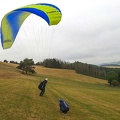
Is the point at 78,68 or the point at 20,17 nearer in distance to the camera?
the point at 20,17

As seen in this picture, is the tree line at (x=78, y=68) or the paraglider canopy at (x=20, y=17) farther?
the tree line at (x=78, y=68)

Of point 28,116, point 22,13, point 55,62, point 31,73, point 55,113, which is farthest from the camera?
point 55,62

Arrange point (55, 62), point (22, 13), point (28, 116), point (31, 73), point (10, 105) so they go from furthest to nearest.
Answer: point (55, 62) → point (31, 73) → point (22, 13) → point (10, 105) → point (28, 116)

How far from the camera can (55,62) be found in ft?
416

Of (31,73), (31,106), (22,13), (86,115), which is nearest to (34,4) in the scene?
(22,13)

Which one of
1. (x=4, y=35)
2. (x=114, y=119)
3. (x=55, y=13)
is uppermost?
(x=55, y=13)

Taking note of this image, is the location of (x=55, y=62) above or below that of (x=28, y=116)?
above

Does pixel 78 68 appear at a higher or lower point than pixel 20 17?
lower

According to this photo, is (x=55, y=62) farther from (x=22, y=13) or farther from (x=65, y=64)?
(x=22, y=13)

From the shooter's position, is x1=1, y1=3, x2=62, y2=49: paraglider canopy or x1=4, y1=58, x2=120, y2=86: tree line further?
x1=4, y1=58, x2=120, y2=86: tree line

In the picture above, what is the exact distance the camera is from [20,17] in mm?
19625

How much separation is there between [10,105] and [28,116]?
3.25m

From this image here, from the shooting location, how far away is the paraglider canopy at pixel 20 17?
59.2 ft

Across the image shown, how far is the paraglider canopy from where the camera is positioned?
18.0 m
